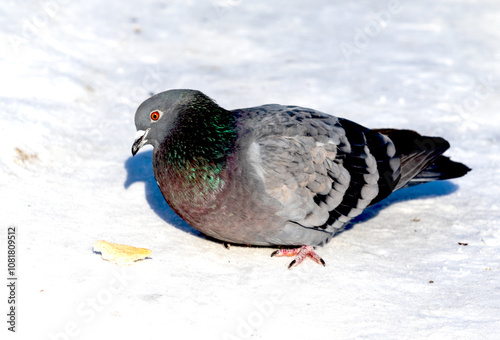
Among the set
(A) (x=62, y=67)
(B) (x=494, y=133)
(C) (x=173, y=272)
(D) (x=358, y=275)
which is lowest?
(C) (x=173, y=272)

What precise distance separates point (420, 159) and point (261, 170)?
1.52m

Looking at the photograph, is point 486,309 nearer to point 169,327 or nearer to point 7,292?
point 169,327

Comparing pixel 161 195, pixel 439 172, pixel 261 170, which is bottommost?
pixel 161 195

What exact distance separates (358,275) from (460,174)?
155cm

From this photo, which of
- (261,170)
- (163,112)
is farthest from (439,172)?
(163,112)

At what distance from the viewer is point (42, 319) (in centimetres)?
365

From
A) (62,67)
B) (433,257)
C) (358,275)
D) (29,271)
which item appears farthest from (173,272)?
(62,67)

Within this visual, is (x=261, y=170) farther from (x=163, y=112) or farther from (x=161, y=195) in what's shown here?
(x=161, y=195)

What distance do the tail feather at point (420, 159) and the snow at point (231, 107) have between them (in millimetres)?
340

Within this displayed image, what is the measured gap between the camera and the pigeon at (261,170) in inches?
177

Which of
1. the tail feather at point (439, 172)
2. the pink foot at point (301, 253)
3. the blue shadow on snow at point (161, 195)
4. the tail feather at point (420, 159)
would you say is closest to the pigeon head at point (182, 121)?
the blue shadow on snow at point (161, 195)

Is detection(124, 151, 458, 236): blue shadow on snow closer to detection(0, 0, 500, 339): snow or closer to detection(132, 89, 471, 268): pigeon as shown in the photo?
detection(0, 0, 500, 339): snow

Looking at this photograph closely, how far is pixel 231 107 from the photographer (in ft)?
23.5

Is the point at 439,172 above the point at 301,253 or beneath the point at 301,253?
above
